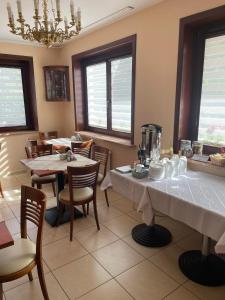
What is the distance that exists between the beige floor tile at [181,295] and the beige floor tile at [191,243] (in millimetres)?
534

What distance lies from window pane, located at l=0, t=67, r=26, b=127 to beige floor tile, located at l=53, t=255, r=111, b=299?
11.1 feet

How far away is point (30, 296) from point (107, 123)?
9.35ft

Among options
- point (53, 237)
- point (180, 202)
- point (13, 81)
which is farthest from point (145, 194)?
point (13, 81)

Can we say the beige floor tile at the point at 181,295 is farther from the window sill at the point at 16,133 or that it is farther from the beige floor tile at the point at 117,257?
the window sill at the point at 16,133

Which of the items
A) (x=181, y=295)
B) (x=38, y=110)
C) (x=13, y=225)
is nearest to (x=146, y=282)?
(x=181, y=295)

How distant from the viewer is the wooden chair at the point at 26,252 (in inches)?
56.7

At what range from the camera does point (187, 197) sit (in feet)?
5.70

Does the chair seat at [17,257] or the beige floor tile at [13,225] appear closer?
the chair seat at [17,257]

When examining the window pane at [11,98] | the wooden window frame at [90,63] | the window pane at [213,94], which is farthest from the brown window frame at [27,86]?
the window pane at [213,94]

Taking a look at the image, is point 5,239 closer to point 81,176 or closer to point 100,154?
point 81,176

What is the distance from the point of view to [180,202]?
1.72m

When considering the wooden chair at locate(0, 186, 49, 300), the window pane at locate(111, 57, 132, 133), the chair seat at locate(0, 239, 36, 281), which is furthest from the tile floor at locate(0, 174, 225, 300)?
the window pane at locate(111, 57, 132, 133)

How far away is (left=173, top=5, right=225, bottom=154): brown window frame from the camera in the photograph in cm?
228

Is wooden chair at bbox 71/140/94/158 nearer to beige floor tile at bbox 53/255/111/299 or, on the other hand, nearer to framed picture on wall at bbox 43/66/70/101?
framed picture on wall at bbox 43/66/70/101
